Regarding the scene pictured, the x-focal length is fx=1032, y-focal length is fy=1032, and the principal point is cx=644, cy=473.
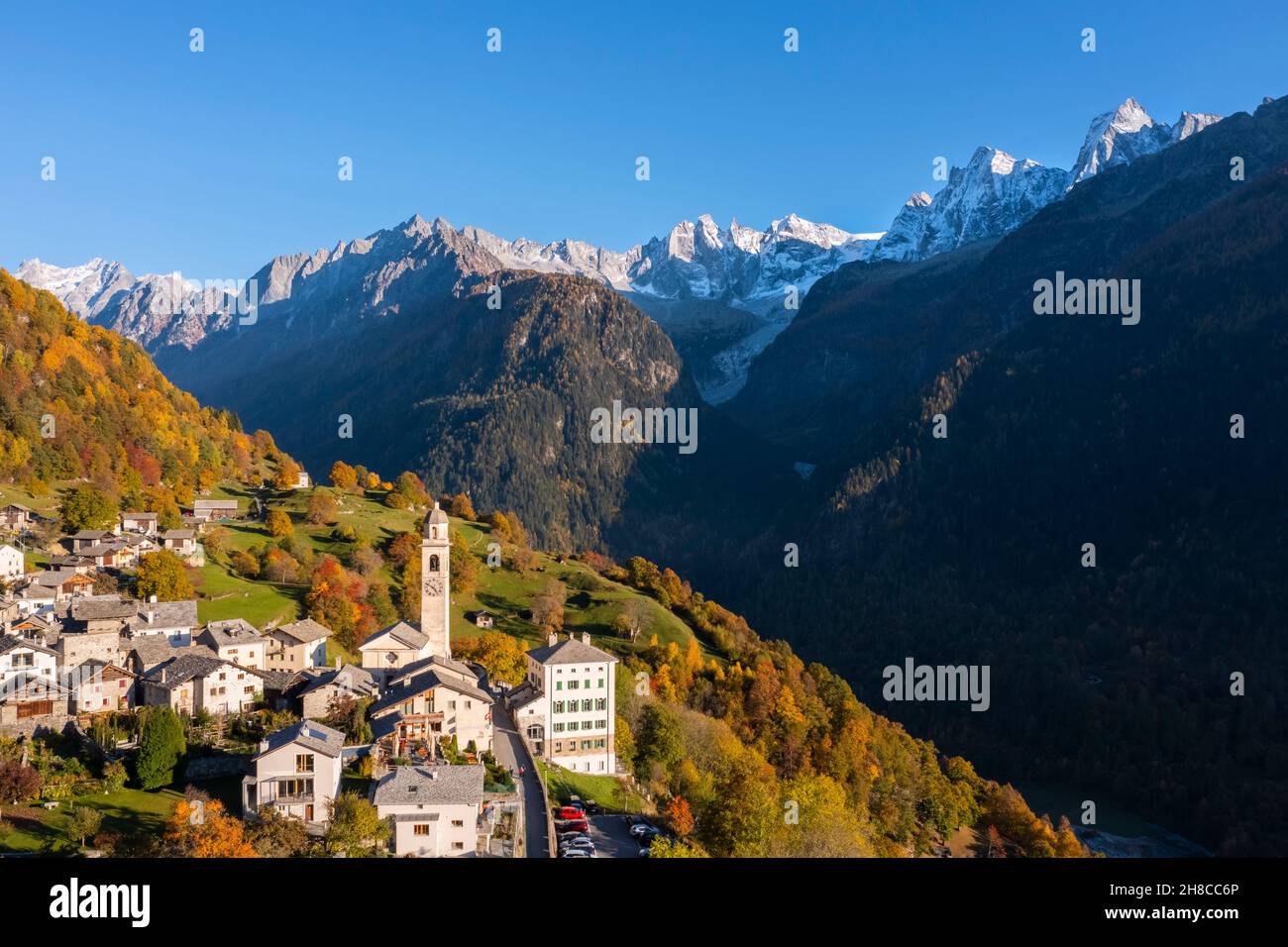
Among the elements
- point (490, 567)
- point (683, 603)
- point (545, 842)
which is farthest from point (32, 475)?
point (545, 842)

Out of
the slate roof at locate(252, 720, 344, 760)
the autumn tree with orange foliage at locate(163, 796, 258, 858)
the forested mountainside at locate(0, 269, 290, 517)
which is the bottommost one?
the autumn tree with orange foliage at locate(163, 796, 258, 858)

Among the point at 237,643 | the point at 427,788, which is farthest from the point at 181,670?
the point at 427,788

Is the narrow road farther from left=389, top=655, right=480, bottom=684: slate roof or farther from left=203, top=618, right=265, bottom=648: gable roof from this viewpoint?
left=203, top=618, right=265, bottom=648: gable roof

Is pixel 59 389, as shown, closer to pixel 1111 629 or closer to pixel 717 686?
pixel 717 686

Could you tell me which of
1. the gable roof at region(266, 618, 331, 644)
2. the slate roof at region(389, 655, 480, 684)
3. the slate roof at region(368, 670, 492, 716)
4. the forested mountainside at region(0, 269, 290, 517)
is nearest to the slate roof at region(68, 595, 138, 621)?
the gable roof at region(266, 618, 331, 644)

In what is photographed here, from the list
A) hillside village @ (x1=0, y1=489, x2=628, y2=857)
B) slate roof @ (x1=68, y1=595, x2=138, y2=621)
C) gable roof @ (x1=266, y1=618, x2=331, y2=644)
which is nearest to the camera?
hillside village @ (x1=0, y1=489, x2=628, y2=857)

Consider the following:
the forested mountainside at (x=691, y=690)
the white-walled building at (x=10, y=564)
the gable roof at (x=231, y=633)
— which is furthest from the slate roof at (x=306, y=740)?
the white-walled building at (x=10, y=564)
